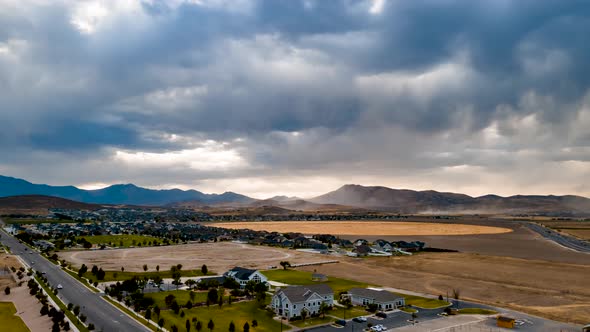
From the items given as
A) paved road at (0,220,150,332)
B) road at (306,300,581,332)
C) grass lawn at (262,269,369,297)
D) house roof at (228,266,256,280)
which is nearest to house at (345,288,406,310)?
road at (306,300,581,332)

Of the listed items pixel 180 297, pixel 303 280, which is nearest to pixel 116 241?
pixel 303 280

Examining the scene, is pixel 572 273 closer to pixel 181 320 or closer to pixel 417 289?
pixel 417 289

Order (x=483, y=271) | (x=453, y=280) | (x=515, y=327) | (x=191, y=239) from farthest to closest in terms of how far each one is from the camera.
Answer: (x=191, y=239) < (x=483, y=271) < (x=453, y=280) < (x=515, y=327)

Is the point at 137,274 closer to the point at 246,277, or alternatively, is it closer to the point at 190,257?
the point at 246,277

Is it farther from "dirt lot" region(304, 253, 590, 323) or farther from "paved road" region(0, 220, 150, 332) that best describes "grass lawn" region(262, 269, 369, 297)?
"paved road" region(0, 220, 150, 332)

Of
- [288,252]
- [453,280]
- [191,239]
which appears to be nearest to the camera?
[453,280]

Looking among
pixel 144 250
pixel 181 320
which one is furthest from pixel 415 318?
pixel 144 250
